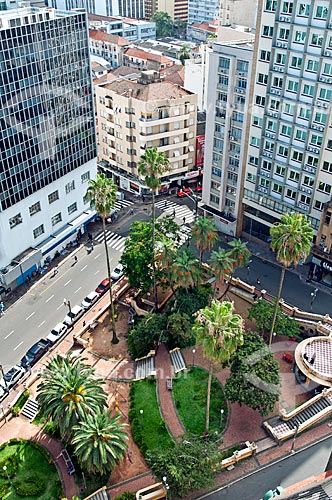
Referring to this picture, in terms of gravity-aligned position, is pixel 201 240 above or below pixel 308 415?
above

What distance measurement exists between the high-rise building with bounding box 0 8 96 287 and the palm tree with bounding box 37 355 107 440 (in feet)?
110

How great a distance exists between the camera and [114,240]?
102438 millimetres

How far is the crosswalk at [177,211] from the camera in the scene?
108 m

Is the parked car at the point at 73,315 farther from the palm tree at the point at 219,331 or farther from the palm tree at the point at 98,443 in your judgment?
the palm tree at the point at 219,331

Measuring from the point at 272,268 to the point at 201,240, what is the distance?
76.8 ft

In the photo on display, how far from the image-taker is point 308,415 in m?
62.4

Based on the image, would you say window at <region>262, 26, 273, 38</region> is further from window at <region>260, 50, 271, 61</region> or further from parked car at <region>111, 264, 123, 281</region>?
parked car at <region>111, 264, 123, 281</region>

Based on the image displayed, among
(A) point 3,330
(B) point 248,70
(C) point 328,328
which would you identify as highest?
(B) point 248,70

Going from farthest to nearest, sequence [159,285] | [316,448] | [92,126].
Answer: [92,126] < [159,285] < [316,448]

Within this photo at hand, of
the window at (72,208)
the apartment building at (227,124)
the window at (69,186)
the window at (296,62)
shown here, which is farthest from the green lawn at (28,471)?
the window at (296,62)

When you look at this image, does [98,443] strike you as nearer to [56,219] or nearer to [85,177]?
[56,219]

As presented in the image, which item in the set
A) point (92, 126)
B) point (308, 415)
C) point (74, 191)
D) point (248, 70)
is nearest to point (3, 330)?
point (74, 191)

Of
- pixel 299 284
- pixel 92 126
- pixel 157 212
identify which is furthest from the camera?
pixel 157 212

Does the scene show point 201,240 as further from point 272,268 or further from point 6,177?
point 6,177
